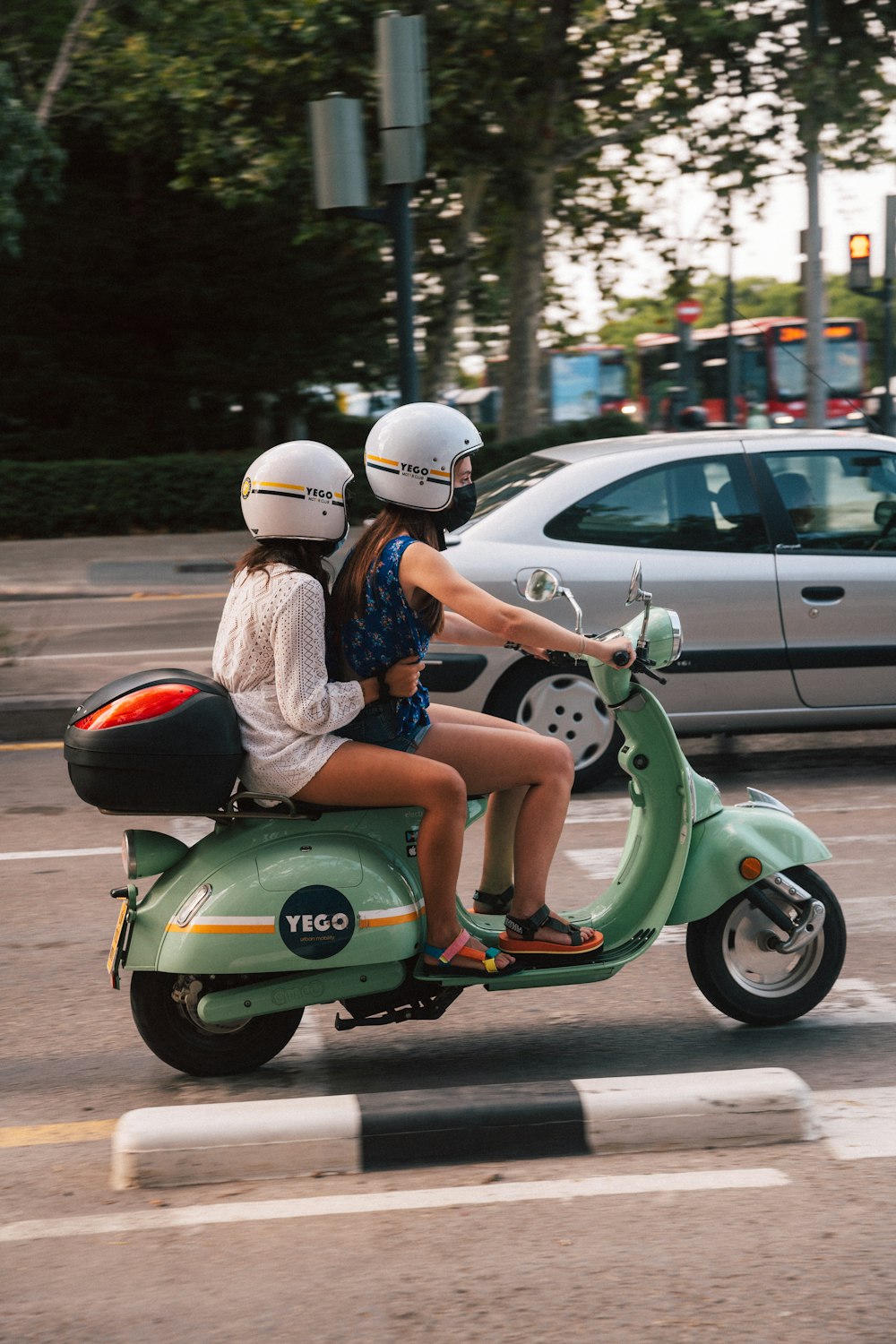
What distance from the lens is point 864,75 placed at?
672 inches

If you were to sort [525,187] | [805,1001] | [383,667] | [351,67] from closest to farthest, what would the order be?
[383,667]
[805,1001]
[351,67]
[525,187]

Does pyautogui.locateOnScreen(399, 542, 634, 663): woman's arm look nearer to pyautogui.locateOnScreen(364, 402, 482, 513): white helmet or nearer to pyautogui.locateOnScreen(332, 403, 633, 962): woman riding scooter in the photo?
pyautogui.locateOnScreen(332, 403, 633, 962): woman riding scooter

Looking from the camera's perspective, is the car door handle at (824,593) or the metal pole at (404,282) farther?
the metal pole at (404,282)

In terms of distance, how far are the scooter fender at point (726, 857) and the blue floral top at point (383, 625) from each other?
88 cm

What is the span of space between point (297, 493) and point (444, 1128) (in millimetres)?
1454

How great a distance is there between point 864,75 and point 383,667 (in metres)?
14.9

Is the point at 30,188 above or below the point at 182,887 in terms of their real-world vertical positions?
above

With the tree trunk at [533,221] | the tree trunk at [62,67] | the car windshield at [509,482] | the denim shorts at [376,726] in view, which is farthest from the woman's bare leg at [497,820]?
the tree trunk at [62,67]

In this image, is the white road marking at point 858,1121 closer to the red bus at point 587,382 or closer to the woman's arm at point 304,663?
the woman's arm at point 304,663

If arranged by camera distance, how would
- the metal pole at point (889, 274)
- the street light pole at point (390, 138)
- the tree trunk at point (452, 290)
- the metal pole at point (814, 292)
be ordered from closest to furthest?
the street light pole at point (390, 138) → the metal pole at point (889, 274) → the metal pole at point (814, 292) → the tree trunk at point (452, 290)

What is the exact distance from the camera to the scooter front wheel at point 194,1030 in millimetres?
4016

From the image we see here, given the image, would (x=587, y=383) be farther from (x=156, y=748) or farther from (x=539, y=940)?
(x=156, y=748)

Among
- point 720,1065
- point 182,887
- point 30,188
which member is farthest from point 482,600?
point 30,188

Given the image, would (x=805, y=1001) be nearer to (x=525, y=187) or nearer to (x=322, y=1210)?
(x=322, y=1210)
